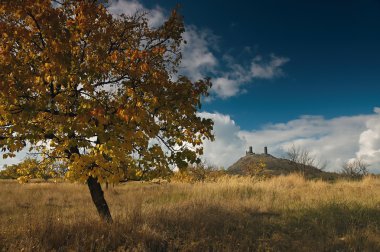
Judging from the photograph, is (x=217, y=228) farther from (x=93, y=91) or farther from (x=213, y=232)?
(x=93, y=91)

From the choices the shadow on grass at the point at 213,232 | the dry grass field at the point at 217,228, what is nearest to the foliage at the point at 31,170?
the dry grass field at the point at 217,228

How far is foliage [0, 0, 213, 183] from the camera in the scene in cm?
738

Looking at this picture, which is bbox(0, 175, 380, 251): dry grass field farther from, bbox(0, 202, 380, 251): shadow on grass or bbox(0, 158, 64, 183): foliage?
bbox(0, 158, 64, 183): foliage

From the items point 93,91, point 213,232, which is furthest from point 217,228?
point 93,91

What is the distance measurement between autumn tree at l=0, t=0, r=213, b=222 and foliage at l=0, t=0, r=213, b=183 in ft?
0.08

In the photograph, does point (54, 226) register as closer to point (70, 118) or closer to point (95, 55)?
point (70, 118)

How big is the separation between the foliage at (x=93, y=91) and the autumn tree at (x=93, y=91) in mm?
25

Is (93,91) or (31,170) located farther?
(31,170)

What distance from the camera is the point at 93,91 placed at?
838cm

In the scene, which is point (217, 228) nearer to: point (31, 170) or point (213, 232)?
point (213, 232)

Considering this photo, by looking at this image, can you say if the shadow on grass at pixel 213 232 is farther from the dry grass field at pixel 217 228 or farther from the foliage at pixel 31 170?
the foliage at pixel 31 170

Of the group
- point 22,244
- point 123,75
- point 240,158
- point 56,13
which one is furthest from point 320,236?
point 240,158

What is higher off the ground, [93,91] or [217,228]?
[93,91]

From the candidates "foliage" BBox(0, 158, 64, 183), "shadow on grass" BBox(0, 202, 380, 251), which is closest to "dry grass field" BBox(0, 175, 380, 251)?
"shadow on grass" BBox(0, 202, 380, 251)
